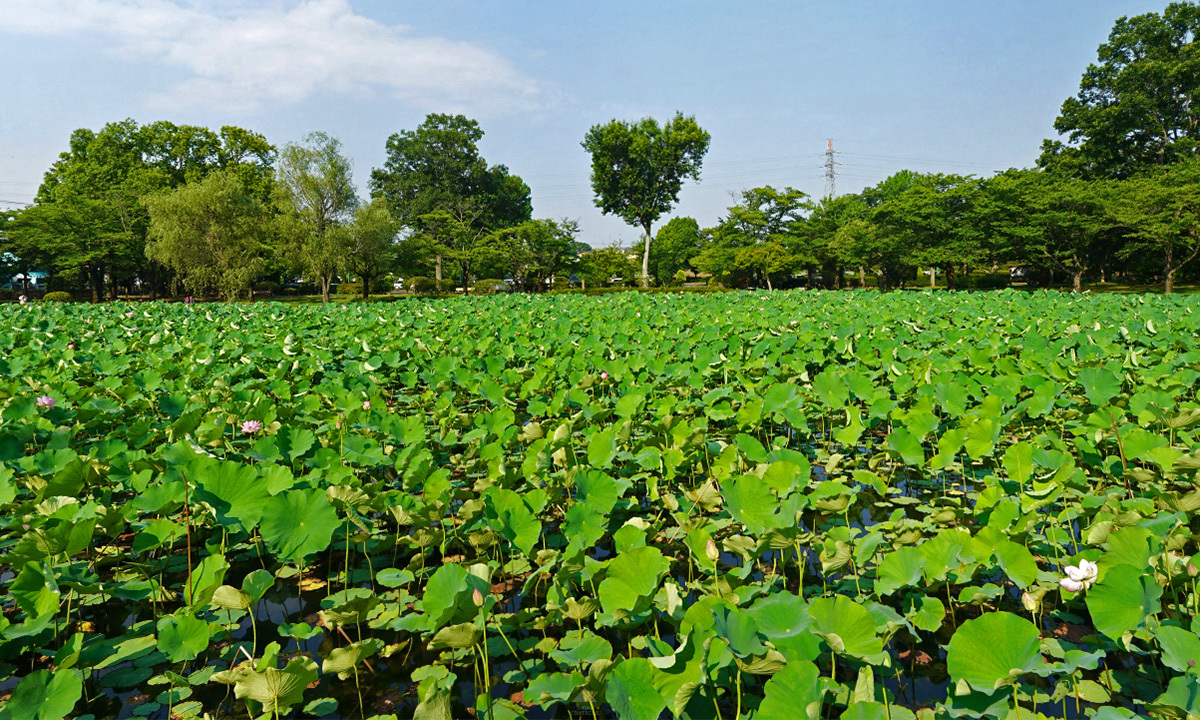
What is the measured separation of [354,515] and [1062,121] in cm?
4595

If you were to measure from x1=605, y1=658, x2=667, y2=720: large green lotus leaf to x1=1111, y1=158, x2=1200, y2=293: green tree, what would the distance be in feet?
97.5

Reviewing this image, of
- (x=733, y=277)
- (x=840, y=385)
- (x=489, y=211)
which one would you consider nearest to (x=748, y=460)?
(x=840, y=385)

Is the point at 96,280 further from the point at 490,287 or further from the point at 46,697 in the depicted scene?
the point at 46,697

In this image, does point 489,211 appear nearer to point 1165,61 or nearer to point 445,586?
point 1165,61

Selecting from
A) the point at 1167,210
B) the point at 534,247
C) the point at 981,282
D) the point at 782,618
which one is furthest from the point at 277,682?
the point at 981,282

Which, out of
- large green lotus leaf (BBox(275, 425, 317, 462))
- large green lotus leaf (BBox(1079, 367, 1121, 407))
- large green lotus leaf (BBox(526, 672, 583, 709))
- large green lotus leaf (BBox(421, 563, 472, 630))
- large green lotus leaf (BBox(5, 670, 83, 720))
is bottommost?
large green lotus leaf (BBox(526, 672, 583, 709))

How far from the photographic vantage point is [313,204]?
2819cm

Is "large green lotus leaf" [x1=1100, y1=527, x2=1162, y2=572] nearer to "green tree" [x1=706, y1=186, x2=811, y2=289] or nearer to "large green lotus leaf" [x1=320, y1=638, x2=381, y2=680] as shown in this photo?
"large green lotus leaf" [x1=320, y1=638, x2=381, y2=680]

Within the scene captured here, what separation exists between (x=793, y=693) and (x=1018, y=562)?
1.02 m

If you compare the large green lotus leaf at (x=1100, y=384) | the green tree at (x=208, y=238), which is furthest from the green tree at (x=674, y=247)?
the large green lotus leaf at (x=1100, y=384)

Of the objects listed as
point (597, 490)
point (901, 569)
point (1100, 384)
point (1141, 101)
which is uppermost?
point (1141, 101)

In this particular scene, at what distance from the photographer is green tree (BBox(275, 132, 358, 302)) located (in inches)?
1080

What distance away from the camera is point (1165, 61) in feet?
102

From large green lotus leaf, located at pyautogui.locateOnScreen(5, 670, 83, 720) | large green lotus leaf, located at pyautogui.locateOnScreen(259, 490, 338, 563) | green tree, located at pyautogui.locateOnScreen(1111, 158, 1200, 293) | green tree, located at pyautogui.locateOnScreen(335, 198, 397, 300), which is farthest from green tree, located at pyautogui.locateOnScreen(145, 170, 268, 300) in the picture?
green tree, located at pyautogui.locateOnScreen(1111, 158, 1200, 293)
